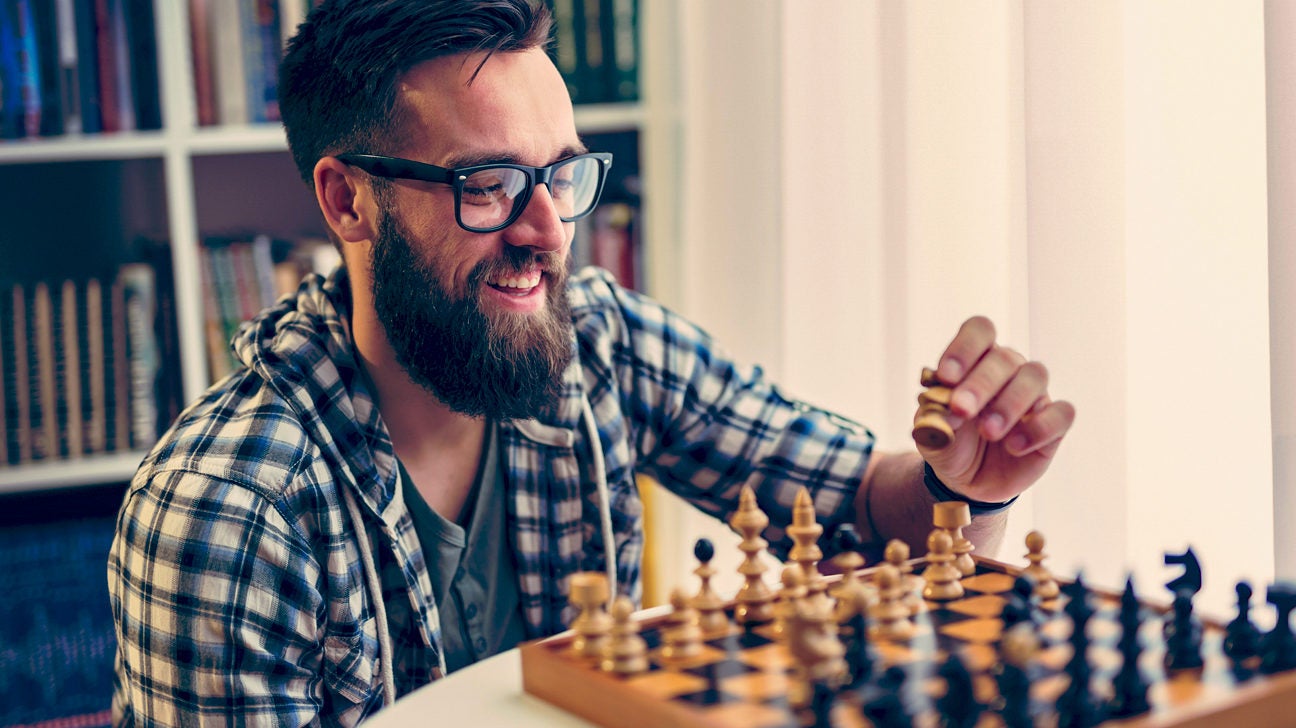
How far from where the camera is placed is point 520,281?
133 centimetres

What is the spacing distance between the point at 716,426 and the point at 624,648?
2.53ft

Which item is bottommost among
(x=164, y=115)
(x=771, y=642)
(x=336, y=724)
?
(x=336, y=724)

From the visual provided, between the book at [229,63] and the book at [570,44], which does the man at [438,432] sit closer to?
the book at [229,63]

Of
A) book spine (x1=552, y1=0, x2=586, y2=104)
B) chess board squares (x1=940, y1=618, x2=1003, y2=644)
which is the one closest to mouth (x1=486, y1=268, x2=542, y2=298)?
chess board squares (x1=940, y1=618, x2=1003, y2=644)

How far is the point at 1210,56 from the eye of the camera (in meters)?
1.13

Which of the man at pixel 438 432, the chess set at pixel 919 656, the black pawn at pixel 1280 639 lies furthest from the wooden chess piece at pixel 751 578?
the black pawn at pixel 1280 639

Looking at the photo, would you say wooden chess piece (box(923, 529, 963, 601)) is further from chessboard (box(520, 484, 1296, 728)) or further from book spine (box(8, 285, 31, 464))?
book spine (box(8, 285, 31, 464))

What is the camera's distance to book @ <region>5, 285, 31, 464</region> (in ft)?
6.51

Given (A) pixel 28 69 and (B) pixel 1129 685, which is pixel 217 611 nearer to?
(B) pixel 1129 685

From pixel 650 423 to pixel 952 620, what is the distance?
2.46 feet

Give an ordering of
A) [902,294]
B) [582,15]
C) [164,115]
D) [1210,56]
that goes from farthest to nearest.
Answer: [582,15], [164,115], [902,294], [1210,56]

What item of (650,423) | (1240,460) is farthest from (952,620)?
(650,423)

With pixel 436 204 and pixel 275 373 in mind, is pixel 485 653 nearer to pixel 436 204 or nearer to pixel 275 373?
pixel 275 373

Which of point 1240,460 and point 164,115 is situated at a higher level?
point 164,115
